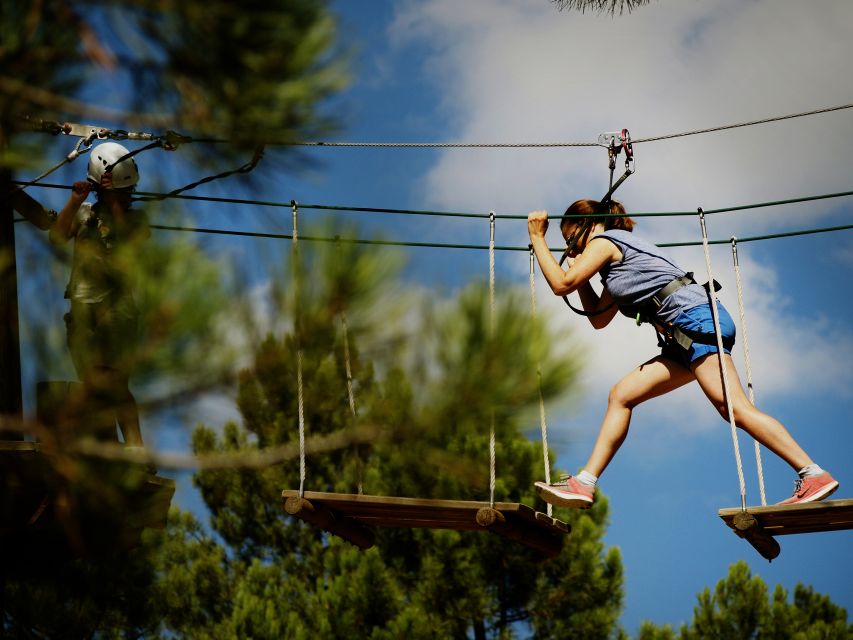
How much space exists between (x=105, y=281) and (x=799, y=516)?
2761 millimetres

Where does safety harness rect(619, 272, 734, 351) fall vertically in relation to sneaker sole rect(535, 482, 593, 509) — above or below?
above

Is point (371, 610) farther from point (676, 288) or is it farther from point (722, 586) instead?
point (676, 288)

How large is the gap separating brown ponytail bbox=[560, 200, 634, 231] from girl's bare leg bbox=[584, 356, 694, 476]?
0.68 m

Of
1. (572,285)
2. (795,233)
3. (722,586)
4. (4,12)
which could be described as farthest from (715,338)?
(722,586)

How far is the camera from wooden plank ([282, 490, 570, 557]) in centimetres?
452

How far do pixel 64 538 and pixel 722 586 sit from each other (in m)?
10.8

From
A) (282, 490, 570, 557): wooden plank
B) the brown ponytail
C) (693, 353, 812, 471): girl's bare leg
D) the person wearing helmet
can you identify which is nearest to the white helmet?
the person wearing helmet

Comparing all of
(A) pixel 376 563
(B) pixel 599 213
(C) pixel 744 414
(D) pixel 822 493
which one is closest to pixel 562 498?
(C) pixel 744 414

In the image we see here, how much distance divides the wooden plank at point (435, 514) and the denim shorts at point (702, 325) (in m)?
0.90

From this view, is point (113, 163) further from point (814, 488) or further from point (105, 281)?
point (814, 488)

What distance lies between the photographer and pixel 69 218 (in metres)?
4.62

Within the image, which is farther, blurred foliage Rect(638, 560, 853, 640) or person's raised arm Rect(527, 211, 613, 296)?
blurred foliage Rect(638, 560, 853, 640)

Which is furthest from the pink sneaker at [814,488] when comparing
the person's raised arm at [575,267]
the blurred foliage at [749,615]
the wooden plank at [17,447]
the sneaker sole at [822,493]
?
the blurred foliage at [749,615]

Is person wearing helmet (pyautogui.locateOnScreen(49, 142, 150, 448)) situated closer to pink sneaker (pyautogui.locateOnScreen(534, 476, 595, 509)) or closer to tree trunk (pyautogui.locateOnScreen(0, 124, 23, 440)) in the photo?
tree trunk (pyautogui.locateOnScreen(0, 124, 23, 440))
